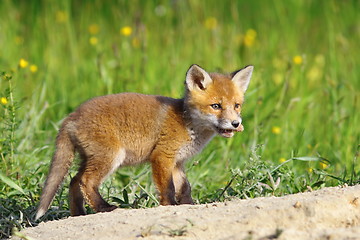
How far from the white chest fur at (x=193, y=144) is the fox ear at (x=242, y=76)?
52 cm

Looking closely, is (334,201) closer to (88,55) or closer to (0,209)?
(0,209)

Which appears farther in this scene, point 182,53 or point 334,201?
point 182,53

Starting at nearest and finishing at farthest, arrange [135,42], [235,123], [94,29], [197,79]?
[235,123], [197,79], [135,42], [94,29]

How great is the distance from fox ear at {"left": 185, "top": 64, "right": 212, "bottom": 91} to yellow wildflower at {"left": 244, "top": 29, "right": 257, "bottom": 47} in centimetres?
458

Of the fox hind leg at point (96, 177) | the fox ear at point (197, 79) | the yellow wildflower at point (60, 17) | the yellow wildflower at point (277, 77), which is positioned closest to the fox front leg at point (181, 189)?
the fox hind leg at point (96, 177)

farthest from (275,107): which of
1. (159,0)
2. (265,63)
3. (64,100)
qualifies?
(159,0)

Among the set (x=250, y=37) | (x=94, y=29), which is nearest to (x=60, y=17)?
(x=94, y=29)

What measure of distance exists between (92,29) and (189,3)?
1548mm

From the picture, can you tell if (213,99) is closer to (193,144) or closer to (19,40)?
(193,144)

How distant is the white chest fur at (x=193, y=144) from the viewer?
17.4 feet

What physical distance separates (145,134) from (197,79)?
689 millimetres

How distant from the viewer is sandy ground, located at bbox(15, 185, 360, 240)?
12.1ft

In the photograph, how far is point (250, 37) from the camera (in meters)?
10.1

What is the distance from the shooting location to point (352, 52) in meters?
9.62
